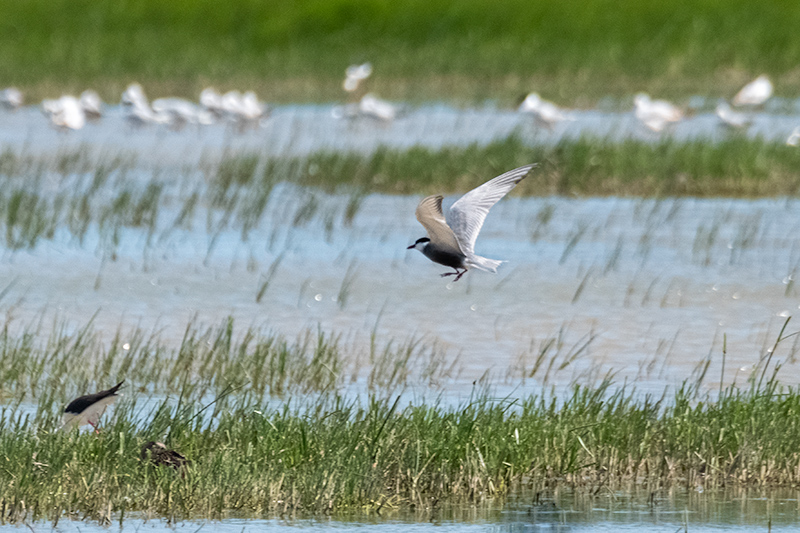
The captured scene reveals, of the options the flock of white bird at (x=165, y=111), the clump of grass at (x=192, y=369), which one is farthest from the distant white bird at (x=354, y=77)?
the clump of grass at (x=192, y=369)

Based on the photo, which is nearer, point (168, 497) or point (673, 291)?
point (168, 497)

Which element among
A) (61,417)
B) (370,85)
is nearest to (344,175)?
(61,417)

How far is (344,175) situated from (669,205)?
395cm

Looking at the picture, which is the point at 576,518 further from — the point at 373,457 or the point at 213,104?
the point at 213,104

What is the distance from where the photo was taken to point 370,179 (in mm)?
16594

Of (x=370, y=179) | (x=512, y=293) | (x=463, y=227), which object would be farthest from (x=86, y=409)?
(x=370, y=179)

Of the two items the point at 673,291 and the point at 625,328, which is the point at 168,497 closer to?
the point at 625,328

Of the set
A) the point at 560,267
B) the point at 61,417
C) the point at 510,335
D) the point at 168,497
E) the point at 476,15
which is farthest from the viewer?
the point at 476,15

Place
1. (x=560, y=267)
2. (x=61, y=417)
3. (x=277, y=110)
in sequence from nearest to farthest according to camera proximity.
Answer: (x=61, y=417)
(x=560, y=267)
(x=277, y=110)

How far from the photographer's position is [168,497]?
5227 millimetres

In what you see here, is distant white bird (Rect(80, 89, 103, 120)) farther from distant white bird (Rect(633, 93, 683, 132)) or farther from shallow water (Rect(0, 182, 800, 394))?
shallow water (Rect(0, 182, 800, 394))

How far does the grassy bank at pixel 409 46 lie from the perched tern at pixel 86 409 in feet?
77.8

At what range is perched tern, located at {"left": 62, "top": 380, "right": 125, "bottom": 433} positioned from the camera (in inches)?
231

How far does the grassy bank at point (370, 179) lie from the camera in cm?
1435
